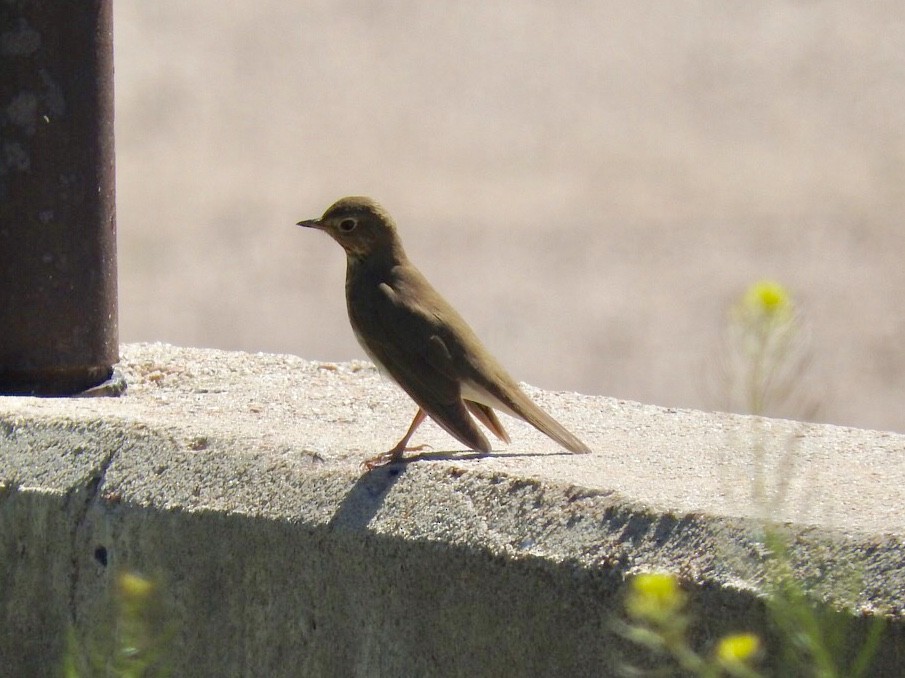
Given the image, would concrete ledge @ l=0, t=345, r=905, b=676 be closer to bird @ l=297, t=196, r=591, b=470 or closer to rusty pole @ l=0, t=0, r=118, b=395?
bird @ l=297, t=196, r=591, b=470

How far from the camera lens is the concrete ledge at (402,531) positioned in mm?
3156

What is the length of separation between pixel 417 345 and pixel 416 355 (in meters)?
0.04

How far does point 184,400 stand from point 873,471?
208 cm

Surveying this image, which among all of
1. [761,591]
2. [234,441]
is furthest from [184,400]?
[761,591]

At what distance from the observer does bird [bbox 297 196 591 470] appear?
13.8ft

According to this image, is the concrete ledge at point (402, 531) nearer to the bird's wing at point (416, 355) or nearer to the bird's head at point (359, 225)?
the bird's wing at point (416, 355)

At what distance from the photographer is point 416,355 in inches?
174

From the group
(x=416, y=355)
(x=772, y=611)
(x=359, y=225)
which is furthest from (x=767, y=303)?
(x=359, y=225)

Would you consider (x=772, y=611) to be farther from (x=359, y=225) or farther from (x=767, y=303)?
(x=359, y=225)

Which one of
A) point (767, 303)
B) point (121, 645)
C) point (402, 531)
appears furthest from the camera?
point (402, 531)

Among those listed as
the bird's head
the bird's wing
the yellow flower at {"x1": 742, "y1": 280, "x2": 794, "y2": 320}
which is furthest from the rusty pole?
the yellow flower at {"x1": 742, "y1": 280, "x2": 794, "y2": 320}

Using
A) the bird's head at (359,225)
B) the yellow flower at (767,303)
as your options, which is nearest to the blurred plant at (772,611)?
the yellow flower at (767,303)

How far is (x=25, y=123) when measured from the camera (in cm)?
476

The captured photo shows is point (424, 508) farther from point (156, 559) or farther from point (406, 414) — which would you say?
point (406, 414)
